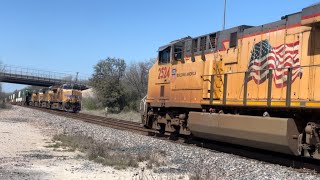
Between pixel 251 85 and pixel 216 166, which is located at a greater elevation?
pixel 251 85

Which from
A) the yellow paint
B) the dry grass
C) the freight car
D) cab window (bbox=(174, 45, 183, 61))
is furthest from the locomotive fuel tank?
cab window (bbox=(174, 45, 183, 61))

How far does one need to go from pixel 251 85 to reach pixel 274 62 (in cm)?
108

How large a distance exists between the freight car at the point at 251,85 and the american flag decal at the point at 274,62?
0.09 ft

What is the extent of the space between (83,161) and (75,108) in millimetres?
34492

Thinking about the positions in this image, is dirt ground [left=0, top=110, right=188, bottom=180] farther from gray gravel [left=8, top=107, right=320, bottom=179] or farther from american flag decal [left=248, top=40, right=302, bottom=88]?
american flag decal [left=248, top=40, right=302, bottom=88]

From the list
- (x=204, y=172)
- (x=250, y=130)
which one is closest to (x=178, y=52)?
(x=250, y=130)

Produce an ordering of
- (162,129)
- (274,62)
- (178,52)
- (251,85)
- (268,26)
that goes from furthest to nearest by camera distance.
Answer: (162,129), (178,52), (251,85), (268,26), (274,62)

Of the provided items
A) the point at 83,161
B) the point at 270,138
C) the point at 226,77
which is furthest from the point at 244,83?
the point at 83,161

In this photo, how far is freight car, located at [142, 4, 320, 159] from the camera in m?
10.3

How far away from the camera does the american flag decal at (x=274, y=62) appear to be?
10992 mm

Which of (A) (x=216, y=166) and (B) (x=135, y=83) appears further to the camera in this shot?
(B) (x=135, y=83)

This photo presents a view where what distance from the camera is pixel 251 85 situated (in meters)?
12.3

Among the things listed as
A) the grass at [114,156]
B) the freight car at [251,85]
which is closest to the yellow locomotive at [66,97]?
the freight car at [251,85]

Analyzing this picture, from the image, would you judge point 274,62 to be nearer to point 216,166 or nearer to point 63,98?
point 216,166
